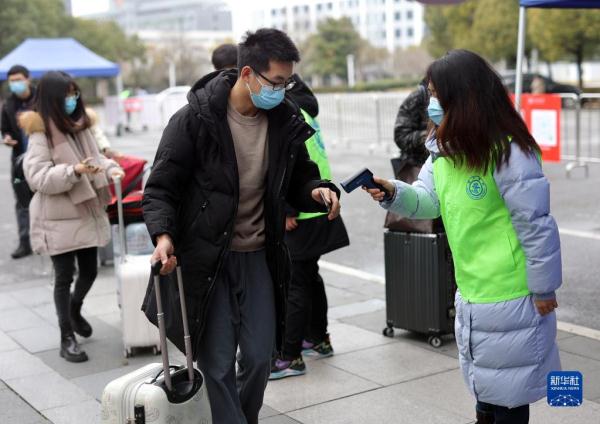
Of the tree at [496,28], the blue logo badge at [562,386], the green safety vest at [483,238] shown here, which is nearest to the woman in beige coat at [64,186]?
the green safety vest at [483,238]

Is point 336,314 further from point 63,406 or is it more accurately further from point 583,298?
point 63,406

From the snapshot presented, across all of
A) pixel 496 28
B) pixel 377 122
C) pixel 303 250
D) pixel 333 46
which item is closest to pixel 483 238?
pixel 303 250

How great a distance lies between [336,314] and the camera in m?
6.77

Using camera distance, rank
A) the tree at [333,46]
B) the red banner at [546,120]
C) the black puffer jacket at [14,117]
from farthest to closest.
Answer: the tree at [333,46] → the red banner at [546,120] → the black puffer jacket at [14,117]

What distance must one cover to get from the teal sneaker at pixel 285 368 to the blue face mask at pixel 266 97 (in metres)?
2.12

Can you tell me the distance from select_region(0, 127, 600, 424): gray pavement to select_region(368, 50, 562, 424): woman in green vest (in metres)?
1.19

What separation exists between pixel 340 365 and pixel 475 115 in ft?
8.46

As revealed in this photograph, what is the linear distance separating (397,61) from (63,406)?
288 ft

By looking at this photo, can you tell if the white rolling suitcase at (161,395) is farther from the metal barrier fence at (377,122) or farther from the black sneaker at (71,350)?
the metal barrier fence at (377,122)

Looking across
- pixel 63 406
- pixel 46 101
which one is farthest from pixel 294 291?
pixel 46 101

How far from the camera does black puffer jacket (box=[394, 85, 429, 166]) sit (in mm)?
5551

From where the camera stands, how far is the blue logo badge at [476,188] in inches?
131

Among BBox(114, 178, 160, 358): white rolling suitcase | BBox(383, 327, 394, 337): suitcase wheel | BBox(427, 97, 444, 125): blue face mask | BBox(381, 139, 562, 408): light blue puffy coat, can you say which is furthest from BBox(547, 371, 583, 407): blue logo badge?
BBox(114, 178, 160, 358): white rolling suitcase

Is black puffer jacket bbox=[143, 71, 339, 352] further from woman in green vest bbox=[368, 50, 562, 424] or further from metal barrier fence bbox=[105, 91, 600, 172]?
metal barrier fence bbox=[105, 91, 600, 172]
